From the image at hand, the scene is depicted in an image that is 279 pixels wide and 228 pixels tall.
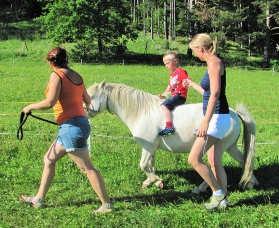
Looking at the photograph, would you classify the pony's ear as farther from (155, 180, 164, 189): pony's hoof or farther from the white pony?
(155, 180, 164, 189): pony's hoof

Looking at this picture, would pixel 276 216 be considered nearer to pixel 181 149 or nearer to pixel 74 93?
pixel 181 149

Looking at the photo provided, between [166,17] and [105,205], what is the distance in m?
65.6

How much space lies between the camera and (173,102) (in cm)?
814

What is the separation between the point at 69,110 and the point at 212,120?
5.86 ft

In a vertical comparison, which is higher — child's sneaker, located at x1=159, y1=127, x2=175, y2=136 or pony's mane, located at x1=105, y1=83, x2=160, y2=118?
A: pony's mane, located at x1=105, y1=83, x2=160, y2=118

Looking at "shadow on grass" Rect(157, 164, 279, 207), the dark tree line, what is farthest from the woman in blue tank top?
the dark tree line

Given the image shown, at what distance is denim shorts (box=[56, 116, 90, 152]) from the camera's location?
21.6ft

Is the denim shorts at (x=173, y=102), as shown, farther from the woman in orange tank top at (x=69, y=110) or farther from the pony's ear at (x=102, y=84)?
the woman in orange tank top at (x=69, y=110)

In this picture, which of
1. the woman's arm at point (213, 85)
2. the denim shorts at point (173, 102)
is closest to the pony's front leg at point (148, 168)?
the denim shorts at point (173, 102)

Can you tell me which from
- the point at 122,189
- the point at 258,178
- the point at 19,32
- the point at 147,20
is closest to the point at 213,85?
the point at 122,189

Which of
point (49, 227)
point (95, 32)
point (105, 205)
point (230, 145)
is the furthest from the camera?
point (95, 32)

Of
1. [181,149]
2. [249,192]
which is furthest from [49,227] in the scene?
[249,192]

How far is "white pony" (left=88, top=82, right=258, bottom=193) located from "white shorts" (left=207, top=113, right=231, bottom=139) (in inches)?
40.8

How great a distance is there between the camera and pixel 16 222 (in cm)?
652
